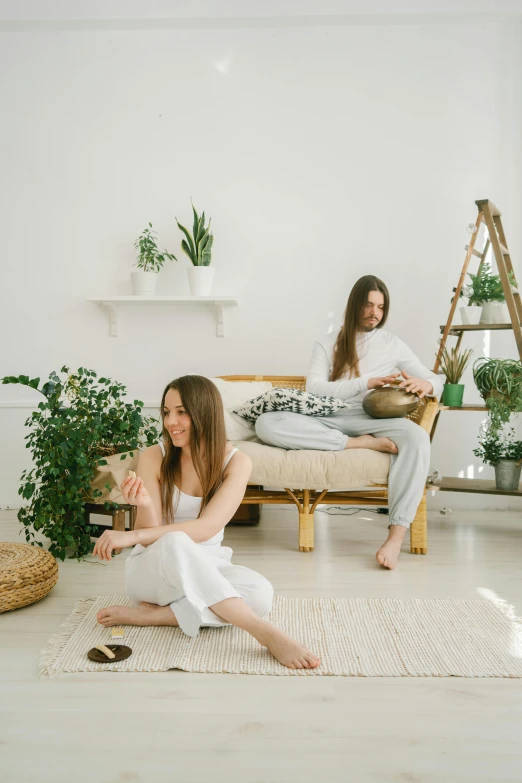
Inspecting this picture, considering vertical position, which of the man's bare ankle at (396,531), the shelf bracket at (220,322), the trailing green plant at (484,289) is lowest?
the man's bare ankle at (396,531)

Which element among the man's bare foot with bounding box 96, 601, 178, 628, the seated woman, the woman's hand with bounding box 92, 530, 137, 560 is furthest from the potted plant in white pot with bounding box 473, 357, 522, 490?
the woman's hand with bounding box 92, 530, 137, 560

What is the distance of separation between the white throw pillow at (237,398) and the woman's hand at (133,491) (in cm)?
124

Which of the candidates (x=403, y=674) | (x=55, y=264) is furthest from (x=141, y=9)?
(x=403, y=674)

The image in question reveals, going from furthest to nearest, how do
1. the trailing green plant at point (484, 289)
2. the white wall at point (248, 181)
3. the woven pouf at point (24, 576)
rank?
the white wall at point (248, 181), the trailing green plant at point (484, 289), the woven pouf at point (24, 576)

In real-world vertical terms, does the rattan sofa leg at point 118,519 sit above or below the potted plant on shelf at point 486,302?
below

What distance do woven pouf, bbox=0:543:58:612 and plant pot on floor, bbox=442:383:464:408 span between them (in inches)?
75.4

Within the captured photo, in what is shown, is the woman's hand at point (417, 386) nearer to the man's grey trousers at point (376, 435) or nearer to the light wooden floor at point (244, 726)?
the man's grey trousers at point (376, 435)

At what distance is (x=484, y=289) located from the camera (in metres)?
3.27

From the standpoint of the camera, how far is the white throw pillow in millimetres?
3051

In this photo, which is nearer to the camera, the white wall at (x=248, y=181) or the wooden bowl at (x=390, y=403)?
the wooden bowl at (x=390, y=403)

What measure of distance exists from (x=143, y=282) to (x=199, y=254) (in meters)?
0.32

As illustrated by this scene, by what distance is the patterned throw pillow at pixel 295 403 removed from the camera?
2.91 meters

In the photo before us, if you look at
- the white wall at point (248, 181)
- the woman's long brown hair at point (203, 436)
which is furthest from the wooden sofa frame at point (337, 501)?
the woman's long brown hair at point (203, 436)

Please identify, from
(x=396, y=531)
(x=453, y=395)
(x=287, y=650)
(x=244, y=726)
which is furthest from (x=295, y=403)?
(x=244, y=726)
